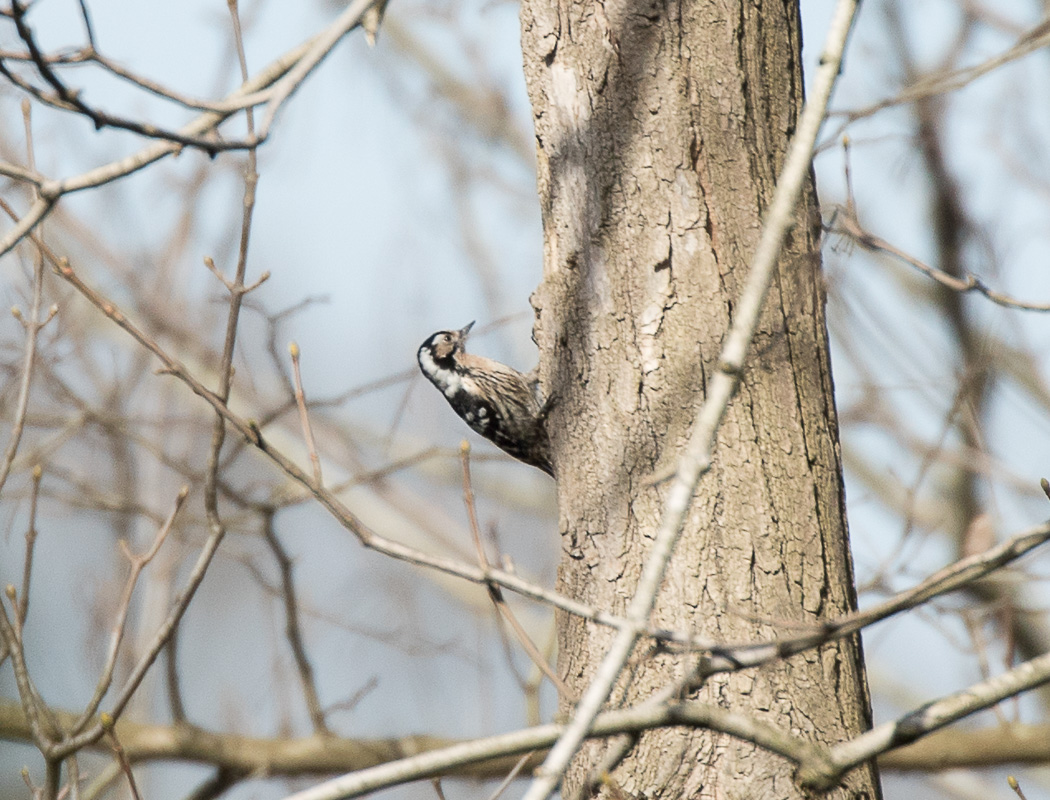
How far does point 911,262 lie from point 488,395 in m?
2.26

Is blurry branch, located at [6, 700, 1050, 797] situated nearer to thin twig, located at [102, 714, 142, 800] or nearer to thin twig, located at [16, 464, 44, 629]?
thin twig, located at [16, 464, 44, 629]

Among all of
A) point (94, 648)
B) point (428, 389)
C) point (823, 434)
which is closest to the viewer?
point (823, 434)

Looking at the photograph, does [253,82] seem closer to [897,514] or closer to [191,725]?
[191,725]

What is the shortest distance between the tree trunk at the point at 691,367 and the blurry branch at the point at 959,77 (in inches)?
24.1

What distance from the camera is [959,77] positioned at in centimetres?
316

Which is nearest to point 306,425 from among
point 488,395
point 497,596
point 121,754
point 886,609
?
point 497,596

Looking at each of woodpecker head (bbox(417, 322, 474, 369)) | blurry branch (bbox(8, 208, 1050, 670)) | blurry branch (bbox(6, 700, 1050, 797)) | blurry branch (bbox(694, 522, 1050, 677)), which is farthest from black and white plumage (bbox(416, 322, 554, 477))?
blurry branch (bbox(694, 522, 1050, 677))

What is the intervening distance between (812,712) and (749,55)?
1.38 meters

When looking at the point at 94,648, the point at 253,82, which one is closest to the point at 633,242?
the point at 253,82

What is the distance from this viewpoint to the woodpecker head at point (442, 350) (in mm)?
4449

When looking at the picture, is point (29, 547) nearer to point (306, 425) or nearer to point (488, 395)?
point (306, 425)

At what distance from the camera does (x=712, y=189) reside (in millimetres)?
2023

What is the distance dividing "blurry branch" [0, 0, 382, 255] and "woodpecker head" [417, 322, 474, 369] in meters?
2.89

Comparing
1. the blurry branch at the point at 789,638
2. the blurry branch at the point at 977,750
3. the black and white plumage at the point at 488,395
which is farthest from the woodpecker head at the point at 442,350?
the blurry branch at the point at 789,638
